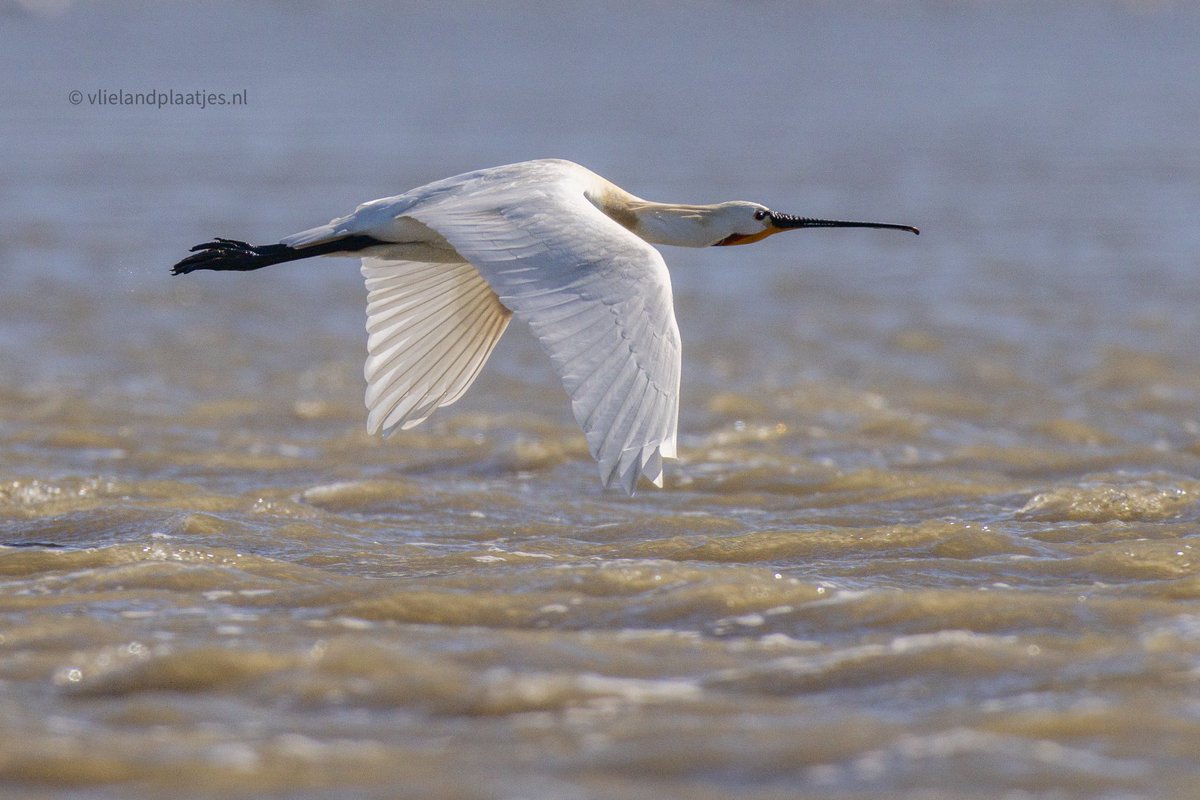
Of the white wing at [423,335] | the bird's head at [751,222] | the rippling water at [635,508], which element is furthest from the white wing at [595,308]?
the bird's head at [751,222]

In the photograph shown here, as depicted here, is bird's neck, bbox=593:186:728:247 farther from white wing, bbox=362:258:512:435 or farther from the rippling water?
the rippling water

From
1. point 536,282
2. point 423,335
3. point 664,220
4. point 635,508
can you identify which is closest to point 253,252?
point 423,335

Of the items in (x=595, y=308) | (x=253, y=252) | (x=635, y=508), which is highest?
(x=253, y=252)

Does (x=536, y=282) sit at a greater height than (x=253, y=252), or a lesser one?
lesser

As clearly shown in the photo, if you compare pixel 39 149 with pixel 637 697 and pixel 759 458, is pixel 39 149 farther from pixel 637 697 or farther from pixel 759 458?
pixel 637 697

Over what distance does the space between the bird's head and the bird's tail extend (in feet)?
5.02

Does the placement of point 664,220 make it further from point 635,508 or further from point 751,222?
point 635,508

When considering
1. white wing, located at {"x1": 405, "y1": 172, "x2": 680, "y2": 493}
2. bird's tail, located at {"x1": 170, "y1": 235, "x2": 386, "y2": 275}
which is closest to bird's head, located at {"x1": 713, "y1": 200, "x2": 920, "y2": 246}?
white wing, located at {"x1": 405, "y1": 172, "x2": 680, "y2": 493}

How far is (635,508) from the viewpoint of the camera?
22.4ft

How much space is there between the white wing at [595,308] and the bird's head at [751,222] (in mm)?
1416

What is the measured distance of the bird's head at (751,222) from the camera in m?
7.04

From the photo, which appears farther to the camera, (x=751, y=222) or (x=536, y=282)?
(x=751, y=222)

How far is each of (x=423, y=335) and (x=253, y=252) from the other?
29.8 inches

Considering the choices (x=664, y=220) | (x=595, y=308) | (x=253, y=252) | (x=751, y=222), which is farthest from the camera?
(x=751, y=222)
